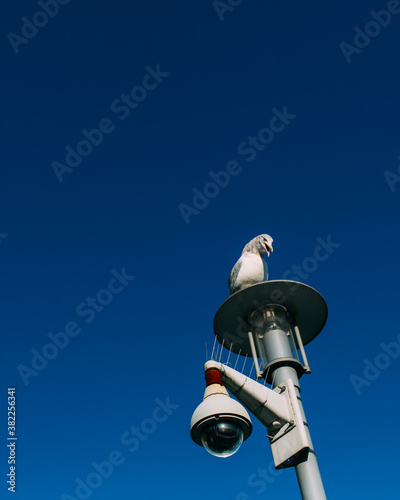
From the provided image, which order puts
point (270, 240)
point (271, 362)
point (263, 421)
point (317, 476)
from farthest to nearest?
point (270, 240) < point (271, 362) < point (263, 421) < point (317, 476)

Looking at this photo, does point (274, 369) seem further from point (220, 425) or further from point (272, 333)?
point (220, 425)

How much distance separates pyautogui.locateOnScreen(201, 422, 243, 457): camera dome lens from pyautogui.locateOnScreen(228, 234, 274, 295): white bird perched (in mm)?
3243

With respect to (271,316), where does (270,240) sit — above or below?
above

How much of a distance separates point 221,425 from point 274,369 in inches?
42.2

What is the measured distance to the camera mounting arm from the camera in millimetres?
4353

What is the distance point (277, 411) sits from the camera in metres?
4.52

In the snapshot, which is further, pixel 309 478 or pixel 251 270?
pixel 251 270

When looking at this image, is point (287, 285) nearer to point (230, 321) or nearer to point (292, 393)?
point (230, 321)

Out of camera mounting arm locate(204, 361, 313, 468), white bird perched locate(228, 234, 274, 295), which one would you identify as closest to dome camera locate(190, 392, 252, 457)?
camera mounting arm locate(204, 361, 313, 468)

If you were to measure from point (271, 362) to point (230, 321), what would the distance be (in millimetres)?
964

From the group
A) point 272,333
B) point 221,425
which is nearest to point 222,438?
point 221,425

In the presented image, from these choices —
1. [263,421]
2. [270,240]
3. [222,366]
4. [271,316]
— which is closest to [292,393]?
[263,421]

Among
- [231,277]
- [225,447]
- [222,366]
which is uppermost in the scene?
[231,277]

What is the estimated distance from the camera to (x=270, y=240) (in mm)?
8688
